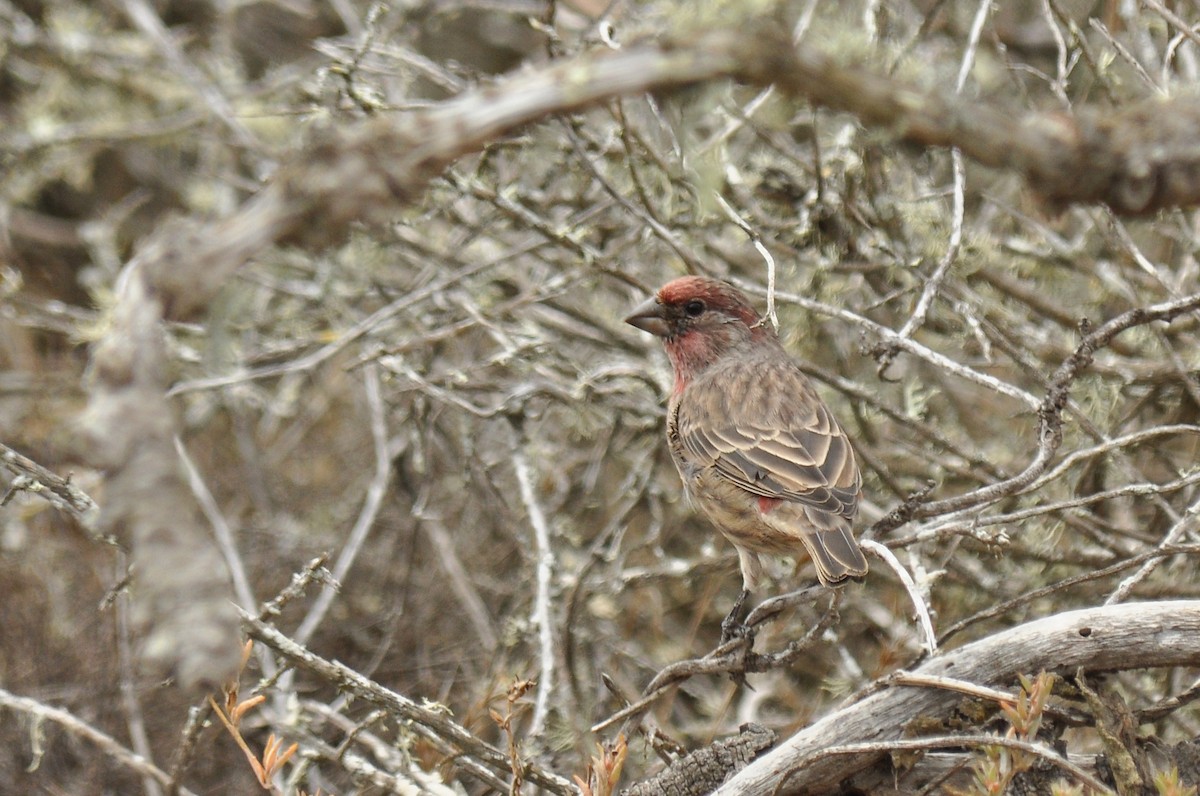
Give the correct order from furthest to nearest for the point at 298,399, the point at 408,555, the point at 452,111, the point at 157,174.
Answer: the point at 157,174 < the point at 298,399 < the point at 408,555 < the point at 452,111

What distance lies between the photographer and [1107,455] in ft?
13.7

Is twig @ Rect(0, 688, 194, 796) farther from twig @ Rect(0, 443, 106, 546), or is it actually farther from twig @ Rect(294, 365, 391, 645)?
twig @ Rect(294, 365, 391, 645)

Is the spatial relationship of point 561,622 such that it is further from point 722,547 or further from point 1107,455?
point 1107,455

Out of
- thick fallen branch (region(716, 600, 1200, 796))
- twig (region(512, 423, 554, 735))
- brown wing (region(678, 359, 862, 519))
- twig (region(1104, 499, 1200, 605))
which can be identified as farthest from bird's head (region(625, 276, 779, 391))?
thick fallen branch (region(716, 600, 1200, 796))

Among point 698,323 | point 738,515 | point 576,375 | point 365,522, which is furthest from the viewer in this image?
point 576,375

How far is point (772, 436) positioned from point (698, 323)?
0.68 meters

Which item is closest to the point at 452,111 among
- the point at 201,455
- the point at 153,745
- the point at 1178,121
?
the point at 1178,121

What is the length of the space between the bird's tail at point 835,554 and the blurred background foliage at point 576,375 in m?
0.20

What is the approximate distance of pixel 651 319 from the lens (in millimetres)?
5027

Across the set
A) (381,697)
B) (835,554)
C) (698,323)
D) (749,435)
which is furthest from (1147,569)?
Result: (698,323)

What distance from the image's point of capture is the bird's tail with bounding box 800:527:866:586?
3586 mm

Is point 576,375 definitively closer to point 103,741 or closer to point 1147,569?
point 1147,569

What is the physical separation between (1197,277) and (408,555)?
3.53m

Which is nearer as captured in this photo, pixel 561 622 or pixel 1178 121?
pixel 1178 121
